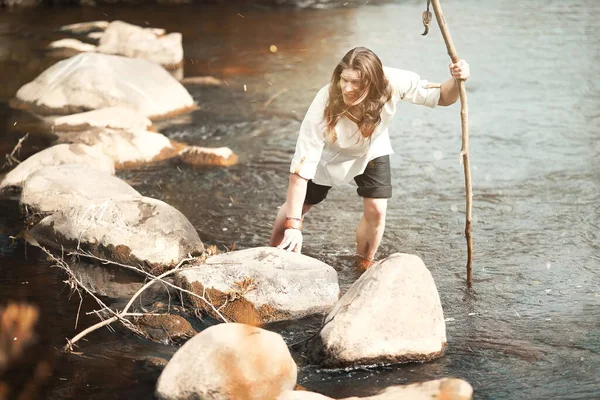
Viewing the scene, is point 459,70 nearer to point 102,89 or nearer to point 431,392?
point 431,392

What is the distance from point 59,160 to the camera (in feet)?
24.4

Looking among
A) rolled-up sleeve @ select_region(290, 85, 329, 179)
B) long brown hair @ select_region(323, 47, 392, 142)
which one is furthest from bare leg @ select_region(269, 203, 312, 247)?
long brown hair @ select_region(323, 47, 392, 142)

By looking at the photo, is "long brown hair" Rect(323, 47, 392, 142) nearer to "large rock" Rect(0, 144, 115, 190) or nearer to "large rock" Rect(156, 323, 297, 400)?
"large rock" Rect(156, 323, 297, 400)

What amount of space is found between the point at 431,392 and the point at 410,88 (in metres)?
1.76

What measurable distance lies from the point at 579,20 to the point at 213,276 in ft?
41.4

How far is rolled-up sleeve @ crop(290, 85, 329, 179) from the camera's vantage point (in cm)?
480

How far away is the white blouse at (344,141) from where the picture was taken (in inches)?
190

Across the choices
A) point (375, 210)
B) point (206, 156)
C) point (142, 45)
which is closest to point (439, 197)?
point (375, 210)

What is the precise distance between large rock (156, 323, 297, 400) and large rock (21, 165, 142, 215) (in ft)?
7.95

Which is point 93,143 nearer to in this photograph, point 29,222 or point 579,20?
point 29,222

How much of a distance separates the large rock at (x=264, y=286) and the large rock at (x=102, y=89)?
5.12 metres

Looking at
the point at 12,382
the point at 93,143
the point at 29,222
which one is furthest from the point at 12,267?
the point at 93,143

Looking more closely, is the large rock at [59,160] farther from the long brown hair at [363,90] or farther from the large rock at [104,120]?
the long brown hair at [363,90]

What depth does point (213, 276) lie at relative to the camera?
4.95 metres
